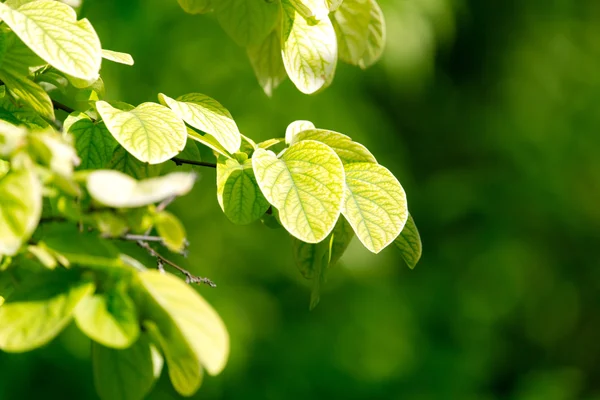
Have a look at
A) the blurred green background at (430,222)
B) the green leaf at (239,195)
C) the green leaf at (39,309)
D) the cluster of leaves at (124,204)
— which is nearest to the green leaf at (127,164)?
the cluster of leaves at (124,204)

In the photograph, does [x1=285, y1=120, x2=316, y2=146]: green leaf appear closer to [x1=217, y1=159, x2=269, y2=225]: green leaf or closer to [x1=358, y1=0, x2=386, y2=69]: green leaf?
[x1=217, y1=159, x2=269, y2=225]: green leaf

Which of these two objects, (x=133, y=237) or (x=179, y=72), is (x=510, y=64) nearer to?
(x=179, y=72)

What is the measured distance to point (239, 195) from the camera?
576mm

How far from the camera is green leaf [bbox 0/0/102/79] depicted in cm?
52

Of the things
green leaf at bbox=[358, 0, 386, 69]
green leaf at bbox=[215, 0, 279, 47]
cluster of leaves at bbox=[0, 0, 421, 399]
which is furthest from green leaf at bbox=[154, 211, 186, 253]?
green leaf at bbox=[358, 0, 386, 69]

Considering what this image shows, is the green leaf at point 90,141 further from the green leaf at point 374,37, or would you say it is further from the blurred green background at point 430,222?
the blurred green background at point 430,222

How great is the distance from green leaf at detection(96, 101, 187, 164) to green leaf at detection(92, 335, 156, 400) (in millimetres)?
125

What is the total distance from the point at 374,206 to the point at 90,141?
224 millimetres

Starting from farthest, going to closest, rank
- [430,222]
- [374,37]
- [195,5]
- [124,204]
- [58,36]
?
[430,222] < [374,37] < [195,5] < [58,36] < [124,204]

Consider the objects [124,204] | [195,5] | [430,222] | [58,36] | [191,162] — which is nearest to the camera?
[124,204]

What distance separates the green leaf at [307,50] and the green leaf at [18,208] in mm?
311

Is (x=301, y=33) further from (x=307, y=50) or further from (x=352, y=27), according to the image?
(x=352, y=27)

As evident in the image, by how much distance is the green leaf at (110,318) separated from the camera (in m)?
0.40

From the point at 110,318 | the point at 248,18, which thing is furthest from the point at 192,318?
the point at 248,18
